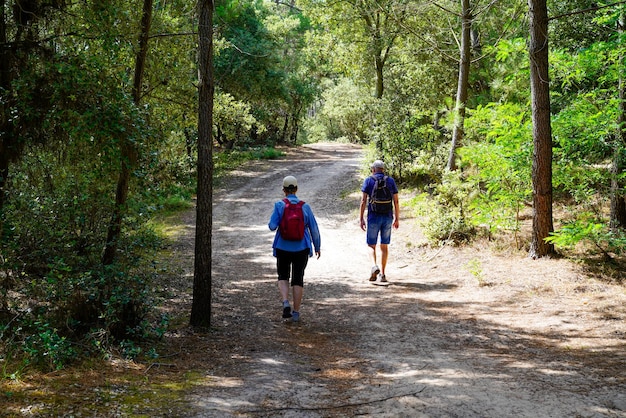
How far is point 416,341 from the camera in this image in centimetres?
635

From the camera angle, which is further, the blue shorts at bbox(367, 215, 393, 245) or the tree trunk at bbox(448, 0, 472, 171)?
the tree trunk at bbox(448, 0, 472, 171)

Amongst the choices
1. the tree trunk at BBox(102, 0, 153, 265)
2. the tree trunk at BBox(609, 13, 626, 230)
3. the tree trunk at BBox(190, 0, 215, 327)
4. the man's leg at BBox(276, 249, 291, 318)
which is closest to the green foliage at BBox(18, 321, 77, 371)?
the tree trunk at BBox(190, 0, 215, 327)

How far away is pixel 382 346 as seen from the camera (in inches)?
244

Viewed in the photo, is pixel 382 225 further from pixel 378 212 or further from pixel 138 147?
pixel 138 147

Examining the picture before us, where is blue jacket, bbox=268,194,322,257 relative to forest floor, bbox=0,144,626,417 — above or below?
above

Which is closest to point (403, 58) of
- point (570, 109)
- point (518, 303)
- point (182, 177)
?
point (182, 177)

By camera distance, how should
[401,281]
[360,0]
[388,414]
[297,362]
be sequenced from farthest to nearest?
[360,0], [401,281], [297,362], [388,414]

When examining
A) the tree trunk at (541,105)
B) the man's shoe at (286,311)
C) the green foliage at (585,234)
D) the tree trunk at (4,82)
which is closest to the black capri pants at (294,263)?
the man's shoe at (286,311)

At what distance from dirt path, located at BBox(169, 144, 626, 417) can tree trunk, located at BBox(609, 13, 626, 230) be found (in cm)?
168

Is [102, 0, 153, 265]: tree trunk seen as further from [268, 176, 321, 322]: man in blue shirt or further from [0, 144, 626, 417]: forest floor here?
[268, 176, 321, 322]: man in blue shirt

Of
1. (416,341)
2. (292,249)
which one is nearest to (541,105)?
(416,341)

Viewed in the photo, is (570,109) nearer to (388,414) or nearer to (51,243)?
(388,414)

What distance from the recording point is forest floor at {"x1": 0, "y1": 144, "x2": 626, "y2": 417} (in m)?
4.21

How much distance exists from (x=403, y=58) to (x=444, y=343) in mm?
14069
